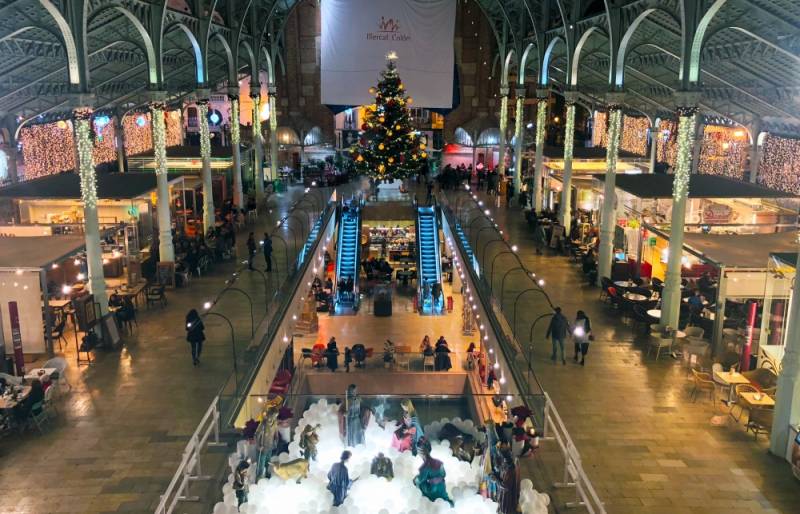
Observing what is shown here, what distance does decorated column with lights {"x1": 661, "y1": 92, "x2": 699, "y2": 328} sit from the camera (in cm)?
1541

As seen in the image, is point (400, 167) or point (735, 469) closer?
point (735, 469)

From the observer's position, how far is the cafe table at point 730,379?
1256 centimetres

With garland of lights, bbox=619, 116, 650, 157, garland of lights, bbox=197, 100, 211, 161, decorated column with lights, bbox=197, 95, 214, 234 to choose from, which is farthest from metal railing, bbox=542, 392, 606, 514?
garland of lights, bbox=619, 116, 650, 157

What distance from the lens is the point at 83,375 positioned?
1387cm

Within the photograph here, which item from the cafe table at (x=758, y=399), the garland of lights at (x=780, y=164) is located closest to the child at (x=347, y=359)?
the cafe table at (x=758, y=399)

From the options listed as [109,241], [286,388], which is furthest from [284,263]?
[286,388]

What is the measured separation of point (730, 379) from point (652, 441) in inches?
92.7

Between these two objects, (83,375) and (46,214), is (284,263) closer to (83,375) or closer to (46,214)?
(46,214)

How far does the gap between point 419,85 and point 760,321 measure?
26842 mm

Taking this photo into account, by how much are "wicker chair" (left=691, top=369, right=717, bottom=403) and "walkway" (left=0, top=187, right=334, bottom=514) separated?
329 inches

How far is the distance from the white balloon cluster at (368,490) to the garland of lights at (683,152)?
7673 mm

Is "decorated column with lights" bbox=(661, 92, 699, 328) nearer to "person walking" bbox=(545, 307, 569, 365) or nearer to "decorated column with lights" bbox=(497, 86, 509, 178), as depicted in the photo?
"person walking" bbox=(545, 307, 569, 365)

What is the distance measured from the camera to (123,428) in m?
11.6

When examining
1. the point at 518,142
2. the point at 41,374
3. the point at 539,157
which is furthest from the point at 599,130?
the point at 41,374
